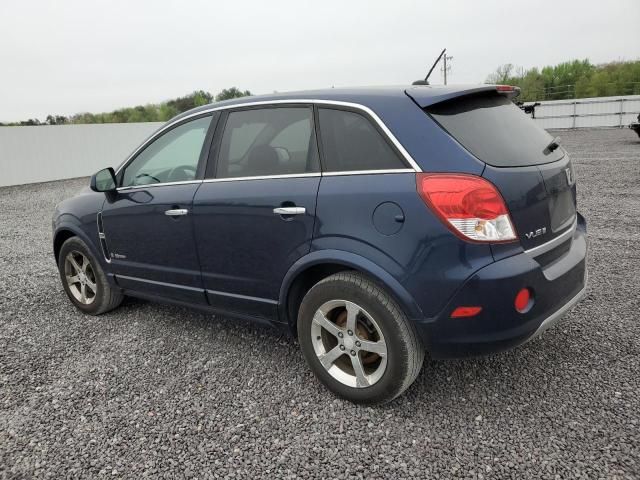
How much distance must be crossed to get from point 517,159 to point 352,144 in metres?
0.87

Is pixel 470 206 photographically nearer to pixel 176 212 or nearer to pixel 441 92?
pixel 441 92

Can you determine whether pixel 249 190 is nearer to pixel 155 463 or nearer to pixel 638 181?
pixel 155 463

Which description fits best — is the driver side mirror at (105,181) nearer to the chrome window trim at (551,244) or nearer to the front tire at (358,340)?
the front tire at (358,340)

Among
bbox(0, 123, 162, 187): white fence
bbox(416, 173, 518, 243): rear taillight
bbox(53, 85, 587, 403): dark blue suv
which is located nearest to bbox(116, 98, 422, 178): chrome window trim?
bbox(53, 85, 587, 403): dark blue suv

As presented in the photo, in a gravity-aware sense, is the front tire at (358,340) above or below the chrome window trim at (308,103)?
below

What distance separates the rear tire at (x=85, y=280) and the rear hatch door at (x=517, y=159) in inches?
124

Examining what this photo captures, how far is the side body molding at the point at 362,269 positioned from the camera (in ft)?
8.13

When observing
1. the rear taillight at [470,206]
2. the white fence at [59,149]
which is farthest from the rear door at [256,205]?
the white fence at [59,149]

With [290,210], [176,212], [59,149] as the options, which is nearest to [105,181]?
[176,212]

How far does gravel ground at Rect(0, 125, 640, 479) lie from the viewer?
7.86ft

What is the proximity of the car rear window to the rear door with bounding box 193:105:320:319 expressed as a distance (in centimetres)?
78

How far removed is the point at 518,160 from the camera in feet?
8.48

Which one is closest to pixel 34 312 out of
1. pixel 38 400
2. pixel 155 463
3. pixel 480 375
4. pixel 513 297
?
pixel 38 400

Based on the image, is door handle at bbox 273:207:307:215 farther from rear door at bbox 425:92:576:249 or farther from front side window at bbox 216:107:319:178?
rear door at bbox 425:92:576:249
